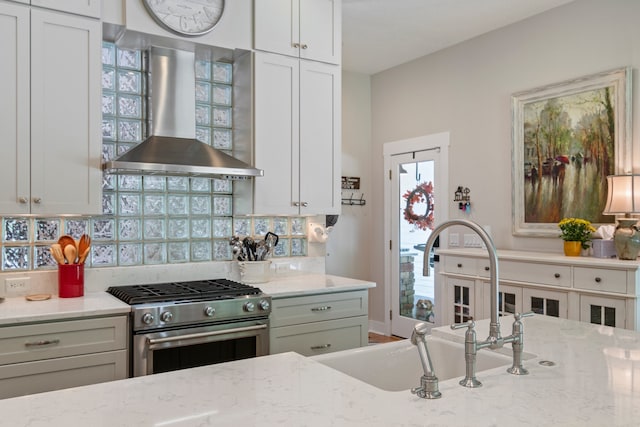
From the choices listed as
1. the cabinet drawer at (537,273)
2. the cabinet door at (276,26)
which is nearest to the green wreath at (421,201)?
the cabinet drawer at (537,273)

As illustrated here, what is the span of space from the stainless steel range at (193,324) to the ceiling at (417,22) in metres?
2.45

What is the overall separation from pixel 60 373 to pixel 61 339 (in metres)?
0.16

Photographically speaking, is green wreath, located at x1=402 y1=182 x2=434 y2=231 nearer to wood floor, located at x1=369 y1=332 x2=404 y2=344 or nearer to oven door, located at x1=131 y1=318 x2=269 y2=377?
wood floor, located at x1=369 y1=332 x2=404 y2=344

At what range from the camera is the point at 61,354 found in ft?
7.86

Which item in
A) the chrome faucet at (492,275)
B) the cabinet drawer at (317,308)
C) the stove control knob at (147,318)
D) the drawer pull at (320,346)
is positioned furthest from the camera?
the drawer pull at (320,346)

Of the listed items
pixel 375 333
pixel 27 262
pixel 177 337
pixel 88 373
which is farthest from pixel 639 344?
pixel 375 333

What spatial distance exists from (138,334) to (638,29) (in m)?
3.69

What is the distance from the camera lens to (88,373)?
247cm

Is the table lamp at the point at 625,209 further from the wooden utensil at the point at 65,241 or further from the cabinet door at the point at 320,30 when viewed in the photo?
the wooden utensil at the point at 65,241

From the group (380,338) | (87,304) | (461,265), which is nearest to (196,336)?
(87,304)

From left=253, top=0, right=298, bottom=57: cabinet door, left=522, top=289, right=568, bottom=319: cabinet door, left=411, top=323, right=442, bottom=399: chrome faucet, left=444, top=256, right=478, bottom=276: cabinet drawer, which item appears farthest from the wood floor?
left=411, top=323, right=442, bottom=399: chrome faucet

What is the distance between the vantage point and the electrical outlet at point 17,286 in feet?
9.07

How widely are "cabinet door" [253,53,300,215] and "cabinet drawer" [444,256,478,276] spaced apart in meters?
1.49

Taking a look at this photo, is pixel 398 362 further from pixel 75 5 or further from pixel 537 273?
pixel 75 5
